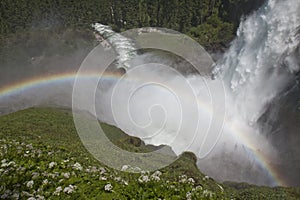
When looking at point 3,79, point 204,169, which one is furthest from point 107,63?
point 204,169

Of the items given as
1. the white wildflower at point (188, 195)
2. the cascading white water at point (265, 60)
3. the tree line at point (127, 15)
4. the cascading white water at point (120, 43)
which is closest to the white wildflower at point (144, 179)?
the white wildflower at point (188, 195)

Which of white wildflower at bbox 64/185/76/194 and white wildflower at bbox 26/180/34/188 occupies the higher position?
white wildflower at bbox 64/185/76/194

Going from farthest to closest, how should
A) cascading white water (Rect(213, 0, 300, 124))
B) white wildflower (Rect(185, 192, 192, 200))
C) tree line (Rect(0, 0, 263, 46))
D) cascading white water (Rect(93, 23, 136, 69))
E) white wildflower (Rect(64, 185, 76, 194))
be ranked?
tree line (Rect(0, 0, 263, 46)) → cascading white water (Rect(93, 23, 136, 69)) → cascading white water (Rect(213, 0, 300, 124)) → white wildflower (Rect(64, 185, 76, 194)) → white wildflower (Rect(185, 192, 192, 200))

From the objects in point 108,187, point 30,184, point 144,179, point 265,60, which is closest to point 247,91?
point 265,60

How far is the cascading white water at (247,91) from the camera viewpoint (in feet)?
85.7

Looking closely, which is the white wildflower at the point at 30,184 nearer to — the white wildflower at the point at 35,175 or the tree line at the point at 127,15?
the white wildflower at the point at 35,175

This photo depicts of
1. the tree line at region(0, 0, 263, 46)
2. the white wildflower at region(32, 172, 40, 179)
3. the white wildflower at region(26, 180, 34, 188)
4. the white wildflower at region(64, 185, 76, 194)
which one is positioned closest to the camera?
the white wildflower at region(64, 185, 76, 194)

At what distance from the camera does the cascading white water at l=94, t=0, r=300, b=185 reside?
26109 mm

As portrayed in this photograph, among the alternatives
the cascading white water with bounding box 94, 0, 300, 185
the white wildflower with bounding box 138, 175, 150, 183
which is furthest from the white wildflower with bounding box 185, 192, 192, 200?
the cascading white water with bounding box 94, 0, 300, 185

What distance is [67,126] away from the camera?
24.0 metres

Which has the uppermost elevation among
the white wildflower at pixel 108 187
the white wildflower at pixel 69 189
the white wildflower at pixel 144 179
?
the white wildflower at pixel 144 179

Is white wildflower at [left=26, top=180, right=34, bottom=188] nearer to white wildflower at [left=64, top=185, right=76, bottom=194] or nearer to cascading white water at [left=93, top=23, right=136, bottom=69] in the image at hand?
white wildflower at [left=64, top=185, right=76, bottom=194]

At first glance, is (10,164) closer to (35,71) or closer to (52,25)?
(35,71)

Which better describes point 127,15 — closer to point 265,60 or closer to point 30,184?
point 265,60
